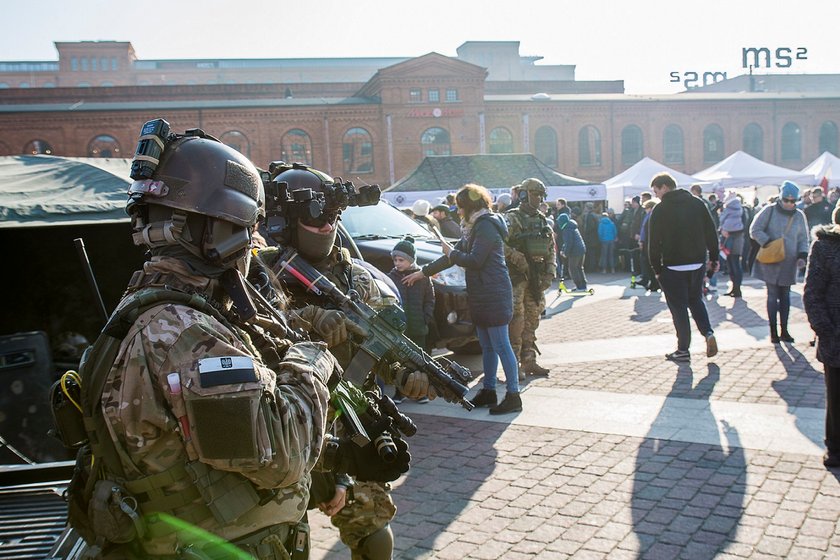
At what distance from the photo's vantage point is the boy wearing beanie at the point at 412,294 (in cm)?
714

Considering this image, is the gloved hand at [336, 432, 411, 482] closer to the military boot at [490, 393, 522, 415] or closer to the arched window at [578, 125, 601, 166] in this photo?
the military boot at [490, 393, 522, 415]

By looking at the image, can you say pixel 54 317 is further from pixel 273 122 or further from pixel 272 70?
pixel 272 70

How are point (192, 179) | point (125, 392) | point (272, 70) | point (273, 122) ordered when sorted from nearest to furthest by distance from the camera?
point (125, 392) < point (192, 179) < point (273, 122) < point (272, 70)

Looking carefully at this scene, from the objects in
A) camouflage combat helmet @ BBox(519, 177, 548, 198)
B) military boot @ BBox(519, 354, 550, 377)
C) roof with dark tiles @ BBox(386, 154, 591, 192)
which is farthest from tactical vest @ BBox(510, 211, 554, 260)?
roof with dark tiles @ BBox(386, 154, 591, 192)

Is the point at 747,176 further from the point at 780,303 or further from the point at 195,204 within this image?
the point at 195,204

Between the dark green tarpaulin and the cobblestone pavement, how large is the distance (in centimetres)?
262

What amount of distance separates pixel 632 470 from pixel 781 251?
4.93m

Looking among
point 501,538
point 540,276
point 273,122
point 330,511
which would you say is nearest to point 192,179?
point 330,511

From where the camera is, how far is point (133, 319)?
2027mm

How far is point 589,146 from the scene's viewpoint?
161 feet

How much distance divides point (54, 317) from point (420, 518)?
349 centimetres

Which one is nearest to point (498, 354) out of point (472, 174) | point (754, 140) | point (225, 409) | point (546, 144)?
point (225, 409)

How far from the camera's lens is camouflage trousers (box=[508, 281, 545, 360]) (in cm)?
791

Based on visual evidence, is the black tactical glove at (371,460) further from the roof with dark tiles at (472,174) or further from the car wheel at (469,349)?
the roof with dark tiles at (472,174)
